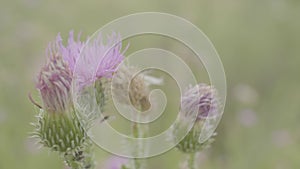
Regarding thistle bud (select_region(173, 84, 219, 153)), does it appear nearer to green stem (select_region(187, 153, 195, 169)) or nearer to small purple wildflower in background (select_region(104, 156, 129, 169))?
green stem (select_region(187, 153, 195, 169))

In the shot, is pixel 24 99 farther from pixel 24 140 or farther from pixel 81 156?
pixel 81 156

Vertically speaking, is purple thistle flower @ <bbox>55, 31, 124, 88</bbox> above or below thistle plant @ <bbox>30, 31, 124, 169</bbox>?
above

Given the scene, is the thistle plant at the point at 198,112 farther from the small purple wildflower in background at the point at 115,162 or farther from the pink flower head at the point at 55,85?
the small purple wildflower in background at the point at 115,162

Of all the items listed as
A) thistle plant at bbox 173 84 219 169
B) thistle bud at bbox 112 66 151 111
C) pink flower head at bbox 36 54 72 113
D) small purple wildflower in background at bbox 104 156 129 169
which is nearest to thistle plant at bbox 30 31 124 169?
pink flower head at bbox 36 54 72 113

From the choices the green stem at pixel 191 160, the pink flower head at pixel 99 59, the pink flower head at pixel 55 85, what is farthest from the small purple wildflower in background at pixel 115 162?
the pink flower head at pixel 55 85

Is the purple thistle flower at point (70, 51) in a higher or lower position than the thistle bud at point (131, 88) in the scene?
lower
